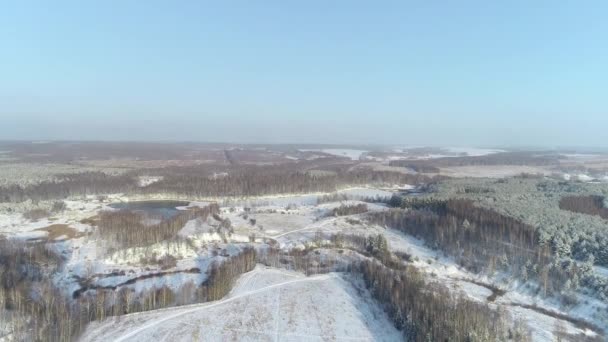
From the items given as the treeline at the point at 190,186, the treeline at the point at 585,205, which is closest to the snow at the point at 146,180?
the treeline at the point at 190,186

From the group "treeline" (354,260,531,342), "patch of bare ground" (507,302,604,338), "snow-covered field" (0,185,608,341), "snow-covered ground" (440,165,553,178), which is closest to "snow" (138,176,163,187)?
"snow-covered field" (0,185,608,341)

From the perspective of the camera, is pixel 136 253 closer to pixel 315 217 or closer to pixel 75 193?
pixel 315 217

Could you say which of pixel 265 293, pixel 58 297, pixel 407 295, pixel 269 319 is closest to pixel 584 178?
pixel 407 295

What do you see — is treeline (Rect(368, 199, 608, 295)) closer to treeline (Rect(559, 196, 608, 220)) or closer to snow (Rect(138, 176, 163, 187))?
treeline (Rect(559, 196, 608, 220))

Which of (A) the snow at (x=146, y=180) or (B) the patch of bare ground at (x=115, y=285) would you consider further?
(A) the snow at (x=146, y=180)

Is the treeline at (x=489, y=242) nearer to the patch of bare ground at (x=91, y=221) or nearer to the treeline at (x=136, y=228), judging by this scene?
the treeline at (x=136, y=228)

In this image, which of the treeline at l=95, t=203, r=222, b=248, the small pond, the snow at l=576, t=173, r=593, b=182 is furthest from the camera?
the snow at l=576, t=173, r=593, b=182

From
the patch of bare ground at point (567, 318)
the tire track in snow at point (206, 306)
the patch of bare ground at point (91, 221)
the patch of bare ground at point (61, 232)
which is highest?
the patch of bare ground at point (91, 221)
